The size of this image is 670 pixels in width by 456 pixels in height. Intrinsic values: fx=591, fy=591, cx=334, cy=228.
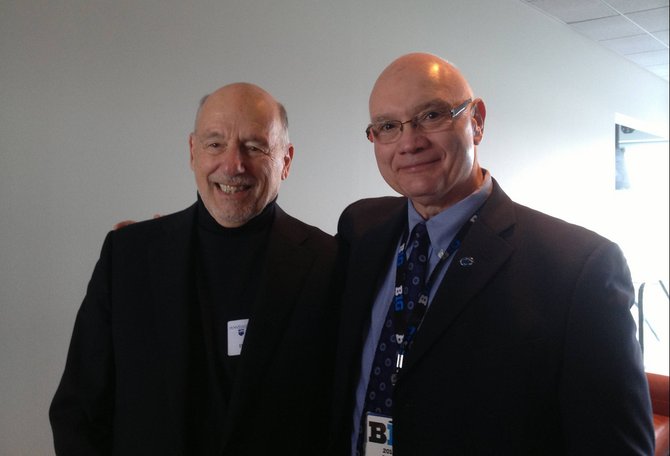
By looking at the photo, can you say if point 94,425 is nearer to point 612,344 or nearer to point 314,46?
point 612,344

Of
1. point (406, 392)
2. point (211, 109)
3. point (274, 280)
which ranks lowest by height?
point (406, 392)

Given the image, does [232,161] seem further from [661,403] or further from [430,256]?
[661,403]

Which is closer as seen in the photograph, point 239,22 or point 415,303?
point 415,303

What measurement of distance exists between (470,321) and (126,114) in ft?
6.13

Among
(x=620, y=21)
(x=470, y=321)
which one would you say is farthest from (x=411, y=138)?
(x=620, y=21)

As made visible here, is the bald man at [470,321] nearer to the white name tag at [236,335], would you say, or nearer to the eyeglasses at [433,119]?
the eyeglasses at [433,119]

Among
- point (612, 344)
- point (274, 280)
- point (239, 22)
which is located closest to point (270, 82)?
point (239, 22)

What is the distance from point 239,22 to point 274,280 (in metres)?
1.89

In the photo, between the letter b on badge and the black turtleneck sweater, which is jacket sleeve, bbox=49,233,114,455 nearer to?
the black turtleneck sweater

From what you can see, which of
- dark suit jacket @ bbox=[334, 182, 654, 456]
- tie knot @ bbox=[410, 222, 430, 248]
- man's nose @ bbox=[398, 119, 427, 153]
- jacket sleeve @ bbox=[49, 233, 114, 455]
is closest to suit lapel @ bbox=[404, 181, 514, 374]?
dark suit jacket @ bbox=[334, 182, 654, 456]

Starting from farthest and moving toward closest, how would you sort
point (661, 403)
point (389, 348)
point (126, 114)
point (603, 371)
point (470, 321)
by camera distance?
point (661, 403) < point (126, 114) < point (389, 348) < point (470, 321) < point (603, 371)

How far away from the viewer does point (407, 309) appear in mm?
1509

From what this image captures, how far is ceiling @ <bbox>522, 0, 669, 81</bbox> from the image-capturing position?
17.8 feet

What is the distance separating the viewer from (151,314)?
1631 mm
